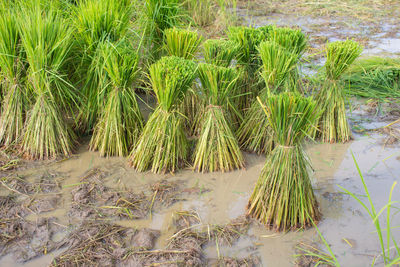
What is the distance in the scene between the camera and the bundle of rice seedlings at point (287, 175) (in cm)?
276

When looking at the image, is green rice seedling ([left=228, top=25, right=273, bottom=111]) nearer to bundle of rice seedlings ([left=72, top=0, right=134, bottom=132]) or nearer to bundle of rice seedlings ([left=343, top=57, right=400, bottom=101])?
bundle of rice seedlings ([left=72, top=0, right=134, bottom=132])

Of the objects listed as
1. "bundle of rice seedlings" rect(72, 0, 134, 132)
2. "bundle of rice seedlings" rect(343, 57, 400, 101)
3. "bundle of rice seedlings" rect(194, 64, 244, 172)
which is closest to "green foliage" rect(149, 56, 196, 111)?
"bundle of rice seedlings" rect(194, 64, 244, 172)

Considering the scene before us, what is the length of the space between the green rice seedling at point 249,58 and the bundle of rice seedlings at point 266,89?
148mm

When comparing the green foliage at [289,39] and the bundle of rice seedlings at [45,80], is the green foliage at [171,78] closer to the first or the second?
the bundle of rice seedlings at [45,80]

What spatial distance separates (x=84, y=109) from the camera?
160 inches

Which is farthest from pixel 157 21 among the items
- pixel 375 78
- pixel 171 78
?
pixel 375 78

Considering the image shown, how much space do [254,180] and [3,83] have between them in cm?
237

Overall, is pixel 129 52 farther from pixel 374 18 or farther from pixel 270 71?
pixel 374 18

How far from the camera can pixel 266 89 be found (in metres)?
3.87

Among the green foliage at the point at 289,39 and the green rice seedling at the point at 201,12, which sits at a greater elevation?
the green rice seedling at the point at 201,12

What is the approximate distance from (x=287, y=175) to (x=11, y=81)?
97.7 inches

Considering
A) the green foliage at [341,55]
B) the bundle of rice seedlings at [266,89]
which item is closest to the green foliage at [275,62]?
the bundle of rice seedlings at [266,89]

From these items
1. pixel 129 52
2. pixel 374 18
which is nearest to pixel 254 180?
pixel 129 52

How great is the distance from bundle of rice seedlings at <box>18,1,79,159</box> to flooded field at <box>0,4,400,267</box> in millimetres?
163
